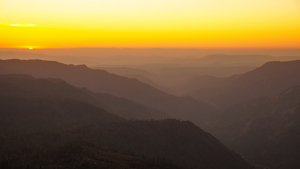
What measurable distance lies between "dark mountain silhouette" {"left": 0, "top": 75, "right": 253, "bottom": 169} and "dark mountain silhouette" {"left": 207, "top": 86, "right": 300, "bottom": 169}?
35448 millimetres

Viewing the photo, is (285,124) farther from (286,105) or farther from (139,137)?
(139,137)

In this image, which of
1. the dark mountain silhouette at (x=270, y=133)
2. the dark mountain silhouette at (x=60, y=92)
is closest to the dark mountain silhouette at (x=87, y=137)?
the dark mountain silhouette at (x=60, y=92)

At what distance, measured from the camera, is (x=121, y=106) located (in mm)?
171000

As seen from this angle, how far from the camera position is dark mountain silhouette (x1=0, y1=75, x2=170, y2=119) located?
4872 inches

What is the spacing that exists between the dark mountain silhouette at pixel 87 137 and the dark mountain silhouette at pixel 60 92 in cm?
249

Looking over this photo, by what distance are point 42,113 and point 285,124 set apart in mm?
145751

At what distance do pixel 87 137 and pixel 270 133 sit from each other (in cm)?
12218

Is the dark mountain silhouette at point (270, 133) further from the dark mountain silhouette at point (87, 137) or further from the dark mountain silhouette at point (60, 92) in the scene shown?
the dark mountain silhouette at point (60, 92)

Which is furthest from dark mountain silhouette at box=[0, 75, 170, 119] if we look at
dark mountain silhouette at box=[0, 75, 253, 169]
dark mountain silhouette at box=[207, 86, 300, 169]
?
dark mountain silhouette at box=[207, 86, 300, 169]

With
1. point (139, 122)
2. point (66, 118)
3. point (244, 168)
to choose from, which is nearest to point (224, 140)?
point (244, 168)

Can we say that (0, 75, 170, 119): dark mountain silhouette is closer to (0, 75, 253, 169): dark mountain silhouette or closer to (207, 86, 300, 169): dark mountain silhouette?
(0, 75, 253, 169): dark mountain silhouette

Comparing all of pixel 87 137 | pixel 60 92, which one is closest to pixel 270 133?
pixel 87 137

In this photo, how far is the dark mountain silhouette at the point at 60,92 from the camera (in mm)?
123750

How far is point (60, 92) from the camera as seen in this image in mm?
143500
